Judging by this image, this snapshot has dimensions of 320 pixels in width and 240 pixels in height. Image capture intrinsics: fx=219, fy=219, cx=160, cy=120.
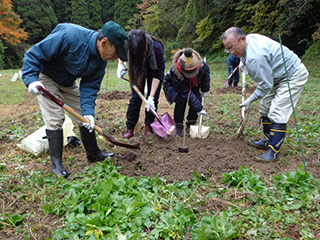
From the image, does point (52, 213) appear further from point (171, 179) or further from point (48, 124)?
point (171, 179)

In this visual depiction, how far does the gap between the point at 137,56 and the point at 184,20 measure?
16.4 m

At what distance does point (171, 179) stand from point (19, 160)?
1998mm

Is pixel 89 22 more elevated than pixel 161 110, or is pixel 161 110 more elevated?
pixel 161 110

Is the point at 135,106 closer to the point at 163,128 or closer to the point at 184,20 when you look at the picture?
the point at 163,128

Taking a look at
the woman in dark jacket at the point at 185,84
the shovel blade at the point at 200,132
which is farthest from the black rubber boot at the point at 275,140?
the woman in dark jacket at the point at 185,84

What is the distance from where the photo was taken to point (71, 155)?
3.01 meters

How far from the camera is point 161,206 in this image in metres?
1.93

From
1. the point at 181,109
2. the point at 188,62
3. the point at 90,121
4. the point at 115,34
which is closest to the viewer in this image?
the point at 115,34

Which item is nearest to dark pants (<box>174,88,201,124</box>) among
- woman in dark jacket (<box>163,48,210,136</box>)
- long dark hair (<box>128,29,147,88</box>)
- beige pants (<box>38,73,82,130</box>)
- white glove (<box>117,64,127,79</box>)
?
woman in dark jacket (<box>163,48,210,136</box>)

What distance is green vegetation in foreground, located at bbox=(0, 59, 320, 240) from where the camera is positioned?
1.65 m

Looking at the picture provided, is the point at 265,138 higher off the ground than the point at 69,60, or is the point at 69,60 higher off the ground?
the point at 69,60

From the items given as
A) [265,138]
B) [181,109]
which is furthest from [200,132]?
[265,138]

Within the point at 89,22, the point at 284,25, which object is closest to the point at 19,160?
the point at 284,25

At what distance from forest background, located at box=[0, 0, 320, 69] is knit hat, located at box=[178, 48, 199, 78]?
6707 millimetres
